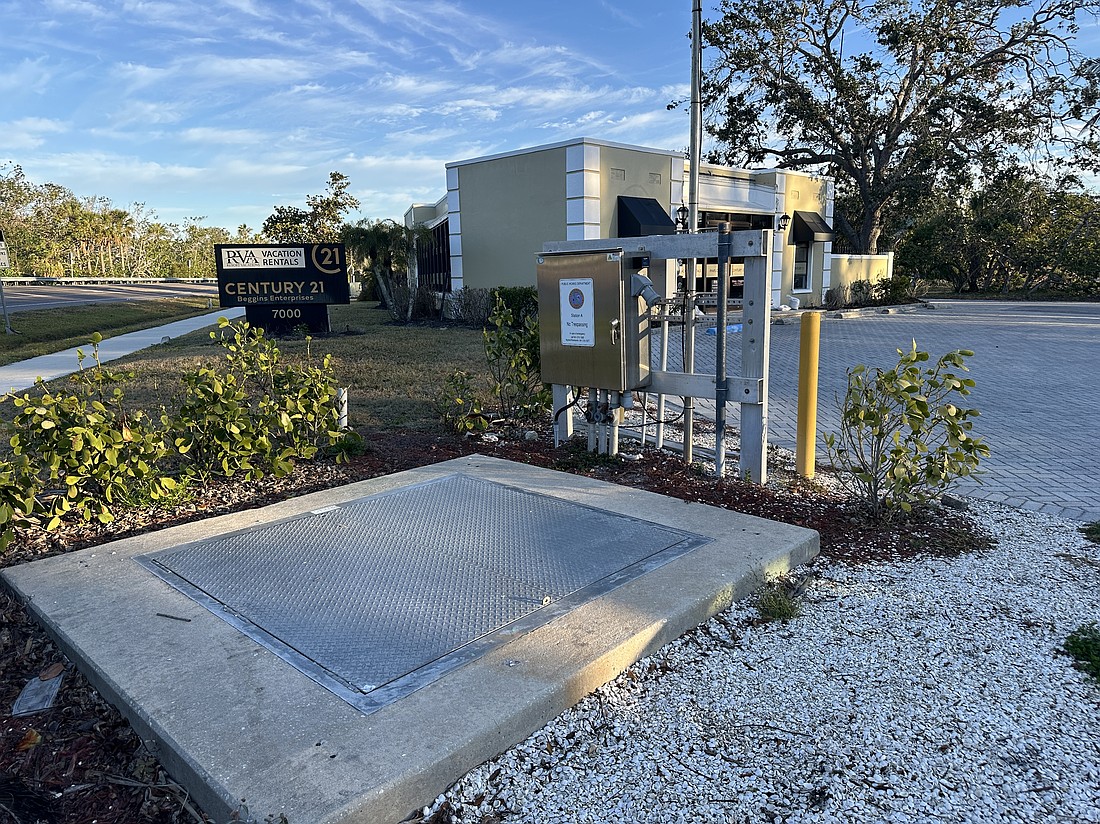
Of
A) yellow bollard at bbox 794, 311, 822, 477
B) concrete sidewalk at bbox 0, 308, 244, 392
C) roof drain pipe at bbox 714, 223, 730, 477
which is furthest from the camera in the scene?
concrete sidewalk at bbox 0, 308, 244, 392

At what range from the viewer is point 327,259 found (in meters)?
15.3

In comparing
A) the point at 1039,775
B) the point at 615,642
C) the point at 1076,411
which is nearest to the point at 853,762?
the point at 1039,775

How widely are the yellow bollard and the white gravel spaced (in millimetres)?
1792

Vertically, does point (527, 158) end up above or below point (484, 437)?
above

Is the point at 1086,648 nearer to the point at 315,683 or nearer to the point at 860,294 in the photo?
the point at 315,683

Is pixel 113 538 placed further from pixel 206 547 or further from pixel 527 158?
pixel 527 158

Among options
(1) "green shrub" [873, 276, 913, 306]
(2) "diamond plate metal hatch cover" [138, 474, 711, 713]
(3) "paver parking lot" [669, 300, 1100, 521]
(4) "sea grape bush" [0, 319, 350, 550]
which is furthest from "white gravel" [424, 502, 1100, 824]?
(1) "green shrub" [873, 276, 913, 306]

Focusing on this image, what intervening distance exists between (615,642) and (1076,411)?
300 inches

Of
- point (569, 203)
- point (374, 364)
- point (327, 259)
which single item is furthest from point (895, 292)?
point (374, 364)

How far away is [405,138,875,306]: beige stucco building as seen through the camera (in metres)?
16.4

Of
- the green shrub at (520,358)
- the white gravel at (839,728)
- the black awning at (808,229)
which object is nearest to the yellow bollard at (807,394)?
the white gravel at (839,728)

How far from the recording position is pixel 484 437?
6.29 m

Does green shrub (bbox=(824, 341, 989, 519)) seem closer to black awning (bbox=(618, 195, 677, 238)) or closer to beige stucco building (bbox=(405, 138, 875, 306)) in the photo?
beige stucco building (bbox=(405, 138, 875, 306))

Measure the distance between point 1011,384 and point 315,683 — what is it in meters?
10.2
